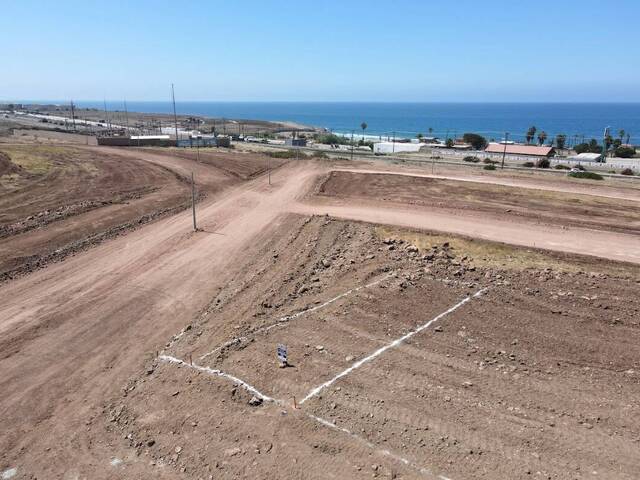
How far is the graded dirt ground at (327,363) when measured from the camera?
9531mm

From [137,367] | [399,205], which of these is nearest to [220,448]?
[137,367]

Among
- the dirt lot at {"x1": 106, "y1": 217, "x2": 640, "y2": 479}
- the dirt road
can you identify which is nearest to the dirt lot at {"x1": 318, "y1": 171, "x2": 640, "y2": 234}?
the dirt lot at {"x1": 106, "y1": 217, "x2": 640, "y2": 479}

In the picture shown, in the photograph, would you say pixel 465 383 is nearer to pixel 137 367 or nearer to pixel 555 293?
pixel 555 293

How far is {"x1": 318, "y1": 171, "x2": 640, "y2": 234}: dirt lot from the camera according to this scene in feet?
89.6

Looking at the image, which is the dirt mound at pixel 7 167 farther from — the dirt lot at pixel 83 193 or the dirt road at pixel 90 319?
the dirt road at pixel 90 319

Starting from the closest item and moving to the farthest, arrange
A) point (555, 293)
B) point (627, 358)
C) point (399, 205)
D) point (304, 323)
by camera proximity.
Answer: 1. point (627, 358)
2. point (304, 323)
3. point (555, 293)
4. point (399, 205)

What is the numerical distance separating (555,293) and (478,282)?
2565 mm

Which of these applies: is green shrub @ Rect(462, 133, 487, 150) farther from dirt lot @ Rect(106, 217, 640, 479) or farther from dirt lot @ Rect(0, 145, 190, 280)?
dirt lot @ Rect(106, 217, 640, 479)

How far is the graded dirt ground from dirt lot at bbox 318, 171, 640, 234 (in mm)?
4327

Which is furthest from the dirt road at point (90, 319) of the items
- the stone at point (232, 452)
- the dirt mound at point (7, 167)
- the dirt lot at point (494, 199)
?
the dirt mound at point (7, 167)

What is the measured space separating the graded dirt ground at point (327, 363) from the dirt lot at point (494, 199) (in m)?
4.33

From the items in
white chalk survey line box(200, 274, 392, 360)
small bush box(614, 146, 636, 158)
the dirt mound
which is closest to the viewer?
white chalk survey line box(200, 274, 392, 360)

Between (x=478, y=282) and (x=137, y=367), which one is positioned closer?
(x=137, y=367)

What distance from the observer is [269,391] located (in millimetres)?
11391
